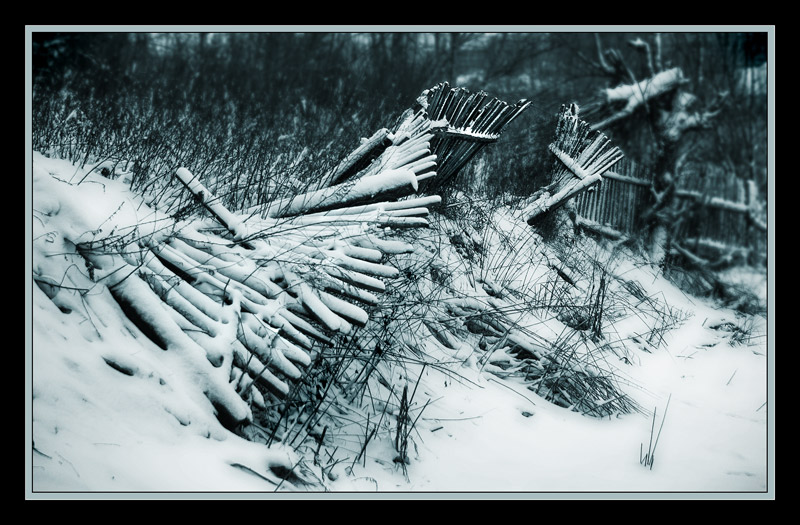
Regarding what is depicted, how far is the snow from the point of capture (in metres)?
1.85

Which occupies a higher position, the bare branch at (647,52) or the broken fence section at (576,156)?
the bare branch at (647,52)

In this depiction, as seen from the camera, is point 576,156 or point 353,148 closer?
point 353,148

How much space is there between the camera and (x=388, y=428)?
2416 mm

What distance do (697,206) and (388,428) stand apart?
3006 millimetres

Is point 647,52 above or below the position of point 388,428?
above

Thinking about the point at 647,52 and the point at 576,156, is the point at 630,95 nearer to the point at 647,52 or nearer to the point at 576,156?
the point at 576,156

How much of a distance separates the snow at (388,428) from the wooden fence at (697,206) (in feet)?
1.02

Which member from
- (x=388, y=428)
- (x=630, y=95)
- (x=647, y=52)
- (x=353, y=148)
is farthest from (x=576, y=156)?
(x=388, y=428)

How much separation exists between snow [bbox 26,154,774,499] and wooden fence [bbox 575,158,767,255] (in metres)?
0.31

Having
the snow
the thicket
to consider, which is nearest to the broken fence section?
the thicket

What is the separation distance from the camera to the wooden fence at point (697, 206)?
3033 millimetres

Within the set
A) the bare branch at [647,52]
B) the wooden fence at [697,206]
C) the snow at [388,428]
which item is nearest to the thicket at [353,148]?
the snow at [388,428]

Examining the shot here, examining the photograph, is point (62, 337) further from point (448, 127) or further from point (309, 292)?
point (448, 127)

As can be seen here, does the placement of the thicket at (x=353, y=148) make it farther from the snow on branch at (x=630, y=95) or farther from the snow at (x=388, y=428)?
the snow on branch at (x=630, y=95)
